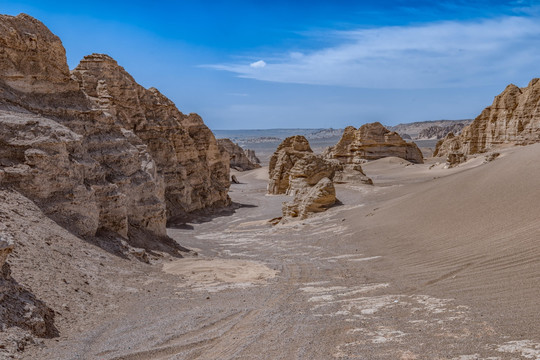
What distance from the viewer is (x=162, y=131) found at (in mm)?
27469

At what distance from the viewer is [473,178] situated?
1672cm

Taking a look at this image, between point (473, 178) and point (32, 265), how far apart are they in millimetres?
14959

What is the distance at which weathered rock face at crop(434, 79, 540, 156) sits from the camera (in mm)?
38625

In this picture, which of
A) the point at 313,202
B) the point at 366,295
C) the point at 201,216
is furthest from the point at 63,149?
the point at 201,216

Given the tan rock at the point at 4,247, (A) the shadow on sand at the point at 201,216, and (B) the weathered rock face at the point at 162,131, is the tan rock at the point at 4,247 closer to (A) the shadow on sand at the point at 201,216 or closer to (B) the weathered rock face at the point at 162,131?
(B) the weathered rock face at the point at 162,131

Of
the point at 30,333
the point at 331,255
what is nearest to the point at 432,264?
the point at 331,255

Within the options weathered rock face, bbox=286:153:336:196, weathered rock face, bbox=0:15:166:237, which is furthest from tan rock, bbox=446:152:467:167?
weathered rock face, bbox=0:15:166:237

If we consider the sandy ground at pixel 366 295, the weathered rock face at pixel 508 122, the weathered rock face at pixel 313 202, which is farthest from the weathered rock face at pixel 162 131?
the weathered rock face at pixel 508 122

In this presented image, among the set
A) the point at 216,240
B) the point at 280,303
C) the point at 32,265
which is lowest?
the point at 216,240

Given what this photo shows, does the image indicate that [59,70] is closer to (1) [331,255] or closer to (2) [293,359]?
(1) [331,255]

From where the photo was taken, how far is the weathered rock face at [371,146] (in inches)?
1975

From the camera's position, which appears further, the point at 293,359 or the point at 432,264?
the point at 432,264

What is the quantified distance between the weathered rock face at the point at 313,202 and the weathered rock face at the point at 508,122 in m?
23.6

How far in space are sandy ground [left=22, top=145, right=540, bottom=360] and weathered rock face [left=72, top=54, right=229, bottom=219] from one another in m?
12.1
